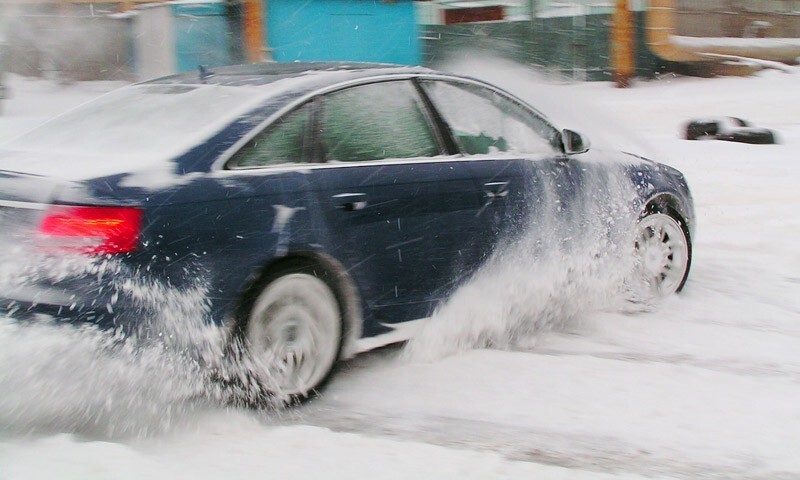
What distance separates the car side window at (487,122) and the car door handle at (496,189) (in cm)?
19

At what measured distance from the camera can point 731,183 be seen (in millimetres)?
9820

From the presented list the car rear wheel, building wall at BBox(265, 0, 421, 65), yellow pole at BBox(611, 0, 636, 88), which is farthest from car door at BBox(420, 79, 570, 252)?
yellow pole at BBox(611, 0, 636, 88)

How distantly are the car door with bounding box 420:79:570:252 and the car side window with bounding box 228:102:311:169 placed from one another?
0.89 metres

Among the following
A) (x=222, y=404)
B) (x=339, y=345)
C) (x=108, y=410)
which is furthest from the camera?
(x=339, y=345)

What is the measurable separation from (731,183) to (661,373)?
568cm

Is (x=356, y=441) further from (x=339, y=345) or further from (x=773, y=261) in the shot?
(x=773, y=261)

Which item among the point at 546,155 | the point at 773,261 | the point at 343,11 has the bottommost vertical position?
the point at 773,261

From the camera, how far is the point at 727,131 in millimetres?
12328

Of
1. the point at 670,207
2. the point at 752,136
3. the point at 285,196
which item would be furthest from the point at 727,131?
the point at 285,196

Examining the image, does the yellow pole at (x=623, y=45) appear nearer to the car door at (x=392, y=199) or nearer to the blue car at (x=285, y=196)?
the blue car at (x=285, y=196)

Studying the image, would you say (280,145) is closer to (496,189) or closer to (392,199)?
(392,199)

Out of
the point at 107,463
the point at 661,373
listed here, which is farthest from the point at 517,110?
the point at 107,463

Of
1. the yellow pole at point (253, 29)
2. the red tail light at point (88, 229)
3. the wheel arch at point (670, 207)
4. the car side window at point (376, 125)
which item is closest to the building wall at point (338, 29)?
the yellow pole at point (253, 29)

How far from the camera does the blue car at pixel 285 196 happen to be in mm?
3609
